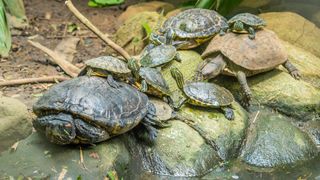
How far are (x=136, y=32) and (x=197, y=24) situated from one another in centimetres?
136

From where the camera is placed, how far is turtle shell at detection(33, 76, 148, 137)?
A: 13.3 feet

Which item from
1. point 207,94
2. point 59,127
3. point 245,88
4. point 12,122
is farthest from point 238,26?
point 12,122

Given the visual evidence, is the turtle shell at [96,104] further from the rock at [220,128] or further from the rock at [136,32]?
the rock at [136,32]

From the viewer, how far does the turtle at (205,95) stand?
511 centimetres

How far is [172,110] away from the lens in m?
5.07

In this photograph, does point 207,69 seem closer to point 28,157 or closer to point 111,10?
point 28,157

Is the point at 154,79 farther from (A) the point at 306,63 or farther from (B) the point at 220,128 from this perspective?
(A) the point at 306,63

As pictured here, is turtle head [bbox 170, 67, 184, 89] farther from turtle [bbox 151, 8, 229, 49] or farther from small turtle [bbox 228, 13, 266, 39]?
small turtle [bbox 228, 13, 266, 39]

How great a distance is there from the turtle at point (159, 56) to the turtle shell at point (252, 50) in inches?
16.3

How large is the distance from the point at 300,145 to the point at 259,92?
81cm

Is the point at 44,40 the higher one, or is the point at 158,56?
the point at 158,56

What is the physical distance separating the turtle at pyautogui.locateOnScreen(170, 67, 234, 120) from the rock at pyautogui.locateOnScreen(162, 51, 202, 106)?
5.2 inches

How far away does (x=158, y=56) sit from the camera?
565 centimetres

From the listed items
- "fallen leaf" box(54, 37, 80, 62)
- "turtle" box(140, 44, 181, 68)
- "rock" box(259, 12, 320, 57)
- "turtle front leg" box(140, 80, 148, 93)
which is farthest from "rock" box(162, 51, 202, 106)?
"fallen leaf" box(54, 37, 80, 62)
